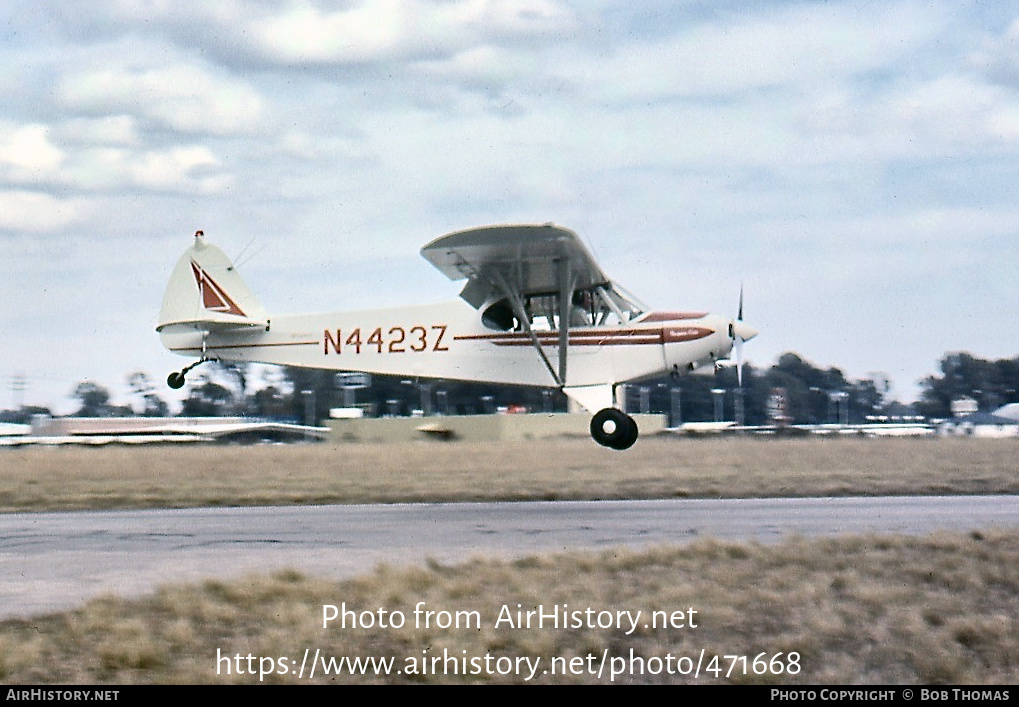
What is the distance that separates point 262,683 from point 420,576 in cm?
350

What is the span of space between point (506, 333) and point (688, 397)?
61.9m

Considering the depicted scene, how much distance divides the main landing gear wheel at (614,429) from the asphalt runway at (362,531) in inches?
40.4

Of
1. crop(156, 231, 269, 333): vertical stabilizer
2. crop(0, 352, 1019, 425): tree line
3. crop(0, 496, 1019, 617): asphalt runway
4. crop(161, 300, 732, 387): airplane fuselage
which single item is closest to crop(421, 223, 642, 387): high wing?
crop(161, 300, 732, 387): airplane fuselage

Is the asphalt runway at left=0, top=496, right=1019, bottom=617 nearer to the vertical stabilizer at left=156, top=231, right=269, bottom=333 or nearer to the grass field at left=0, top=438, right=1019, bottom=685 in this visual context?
the grass field at left=0, top=438, right=1019, bottom=685

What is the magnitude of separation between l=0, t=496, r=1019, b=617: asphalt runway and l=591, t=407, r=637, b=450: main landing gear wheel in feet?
3.37

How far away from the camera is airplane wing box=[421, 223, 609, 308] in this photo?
697 inches

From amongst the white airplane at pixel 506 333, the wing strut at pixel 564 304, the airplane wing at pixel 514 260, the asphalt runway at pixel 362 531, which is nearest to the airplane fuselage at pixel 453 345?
the white airplane at pixel 506 333

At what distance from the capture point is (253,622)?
8.81 metres

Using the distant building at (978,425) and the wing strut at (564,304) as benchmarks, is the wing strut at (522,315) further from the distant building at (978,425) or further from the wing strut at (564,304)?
the distant building at (978,425)

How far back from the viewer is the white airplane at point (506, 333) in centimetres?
1947

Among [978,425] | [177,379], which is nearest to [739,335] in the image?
[177,379]
